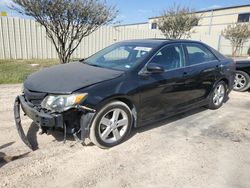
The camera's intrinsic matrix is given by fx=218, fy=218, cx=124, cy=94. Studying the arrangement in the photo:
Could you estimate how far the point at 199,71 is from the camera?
Result: 428cm

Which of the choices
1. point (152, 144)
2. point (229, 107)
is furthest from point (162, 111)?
point (229, 107)

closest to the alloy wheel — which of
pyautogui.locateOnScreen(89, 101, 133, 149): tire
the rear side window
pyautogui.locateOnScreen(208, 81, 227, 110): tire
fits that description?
pyautogui.locateOnScreen(89, 101, 133, 149): tire

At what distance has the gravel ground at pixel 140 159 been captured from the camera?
98.7 inches

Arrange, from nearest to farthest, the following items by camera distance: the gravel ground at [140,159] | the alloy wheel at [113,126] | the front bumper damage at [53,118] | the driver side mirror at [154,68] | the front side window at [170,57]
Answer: the gravel ground at [140,159]
the front bumper damage at [53,118]
the alloy wheel at [113,126]
the driver side mirror at [154,68]
the front side window at [170,57]

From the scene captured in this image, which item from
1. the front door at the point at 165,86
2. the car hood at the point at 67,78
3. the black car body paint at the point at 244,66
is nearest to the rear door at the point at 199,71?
the front door at the point at 165,86

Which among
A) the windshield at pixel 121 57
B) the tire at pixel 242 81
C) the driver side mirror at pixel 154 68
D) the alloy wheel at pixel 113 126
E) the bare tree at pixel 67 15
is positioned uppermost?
the bare tree at pixel 67 15

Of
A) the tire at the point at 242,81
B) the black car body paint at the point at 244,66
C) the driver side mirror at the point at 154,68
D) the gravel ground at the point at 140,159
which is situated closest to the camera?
the gravel ground at the point at 140,159

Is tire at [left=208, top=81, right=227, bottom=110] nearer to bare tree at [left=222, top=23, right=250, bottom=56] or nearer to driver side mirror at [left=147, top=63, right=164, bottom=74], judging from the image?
driver side mirror at [left=147, top=63, right=164, bottom=74]

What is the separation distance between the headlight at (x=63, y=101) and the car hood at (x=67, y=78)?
8cm

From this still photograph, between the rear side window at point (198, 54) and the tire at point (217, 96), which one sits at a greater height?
the rear side window at point (198, 54)

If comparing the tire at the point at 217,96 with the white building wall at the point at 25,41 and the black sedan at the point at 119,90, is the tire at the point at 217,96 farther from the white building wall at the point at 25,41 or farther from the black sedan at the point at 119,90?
the white building wall at the point at 25,41

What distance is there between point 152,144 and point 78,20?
6.15 metres

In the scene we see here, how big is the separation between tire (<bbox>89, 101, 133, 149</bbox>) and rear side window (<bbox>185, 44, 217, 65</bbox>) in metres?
1.81

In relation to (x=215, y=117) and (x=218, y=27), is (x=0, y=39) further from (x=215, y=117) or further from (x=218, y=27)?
(x=218, y=27)
